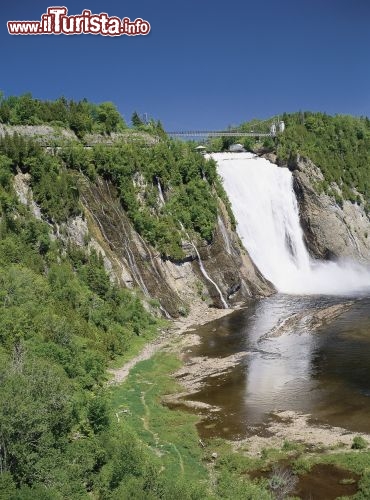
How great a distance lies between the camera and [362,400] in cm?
3478

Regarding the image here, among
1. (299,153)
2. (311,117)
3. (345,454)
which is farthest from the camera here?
(311,117)

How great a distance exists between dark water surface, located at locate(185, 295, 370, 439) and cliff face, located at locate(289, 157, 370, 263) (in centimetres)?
2400

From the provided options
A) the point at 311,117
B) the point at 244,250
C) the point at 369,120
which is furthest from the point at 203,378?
the point at 369,120

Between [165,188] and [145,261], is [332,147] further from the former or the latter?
[145,261]

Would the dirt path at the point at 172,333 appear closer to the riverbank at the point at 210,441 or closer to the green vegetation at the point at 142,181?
the riverbank at the point at 210,441

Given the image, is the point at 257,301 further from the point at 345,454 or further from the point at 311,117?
the point at 311,117

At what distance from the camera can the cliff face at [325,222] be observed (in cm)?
8162

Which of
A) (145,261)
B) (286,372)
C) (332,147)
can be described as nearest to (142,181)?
(145,261)

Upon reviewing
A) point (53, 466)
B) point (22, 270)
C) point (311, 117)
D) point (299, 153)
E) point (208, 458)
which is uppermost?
point (311, 117)

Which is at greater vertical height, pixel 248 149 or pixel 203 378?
pixel 248 149

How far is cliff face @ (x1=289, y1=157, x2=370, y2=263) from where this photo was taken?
81.6 metres

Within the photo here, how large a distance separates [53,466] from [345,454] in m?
14.2

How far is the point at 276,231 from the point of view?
79.1 metres

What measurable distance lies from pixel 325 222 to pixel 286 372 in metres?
45.8
